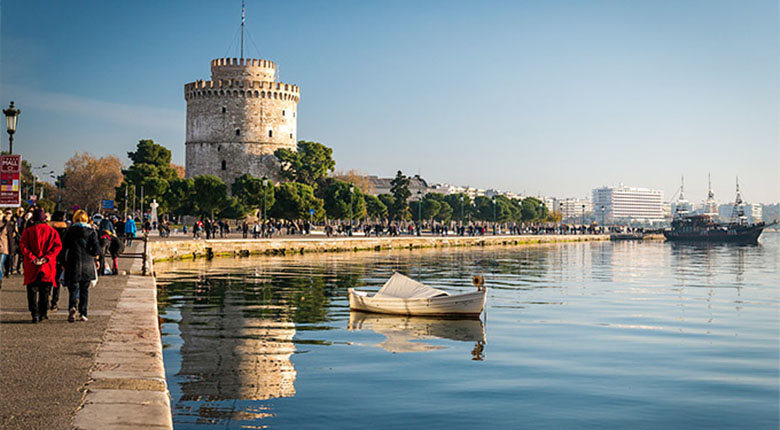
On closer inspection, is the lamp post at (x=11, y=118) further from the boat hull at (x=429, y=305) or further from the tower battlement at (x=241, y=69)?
the tower battlement at (x=241, y=69)

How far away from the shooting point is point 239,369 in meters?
11.8

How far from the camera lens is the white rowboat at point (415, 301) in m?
18.9

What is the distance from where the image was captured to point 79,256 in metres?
10.9

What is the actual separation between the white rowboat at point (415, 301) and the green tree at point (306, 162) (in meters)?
71.4

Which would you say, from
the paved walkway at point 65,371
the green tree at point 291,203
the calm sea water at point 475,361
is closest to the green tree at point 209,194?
the green tree at point 291,203

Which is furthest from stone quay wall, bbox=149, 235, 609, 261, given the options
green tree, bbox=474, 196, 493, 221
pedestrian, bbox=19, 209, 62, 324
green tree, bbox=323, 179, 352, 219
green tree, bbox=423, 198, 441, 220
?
green tree, bbox=474, 196, 493, 221

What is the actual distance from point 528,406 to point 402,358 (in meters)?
3.82

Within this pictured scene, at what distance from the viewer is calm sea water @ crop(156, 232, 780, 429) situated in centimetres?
978

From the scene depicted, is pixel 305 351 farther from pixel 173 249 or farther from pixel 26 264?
pixel 173 249

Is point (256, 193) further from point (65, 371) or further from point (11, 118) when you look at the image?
point (65, 371)

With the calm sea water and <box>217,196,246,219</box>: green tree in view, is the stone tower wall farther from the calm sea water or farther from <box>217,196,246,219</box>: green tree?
the calm sea water

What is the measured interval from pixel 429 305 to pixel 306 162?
248ft

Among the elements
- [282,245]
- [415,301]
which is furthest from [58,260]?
[282,245]

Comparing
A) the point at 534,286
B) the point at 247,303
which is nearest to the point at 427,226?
the point at 534,286
